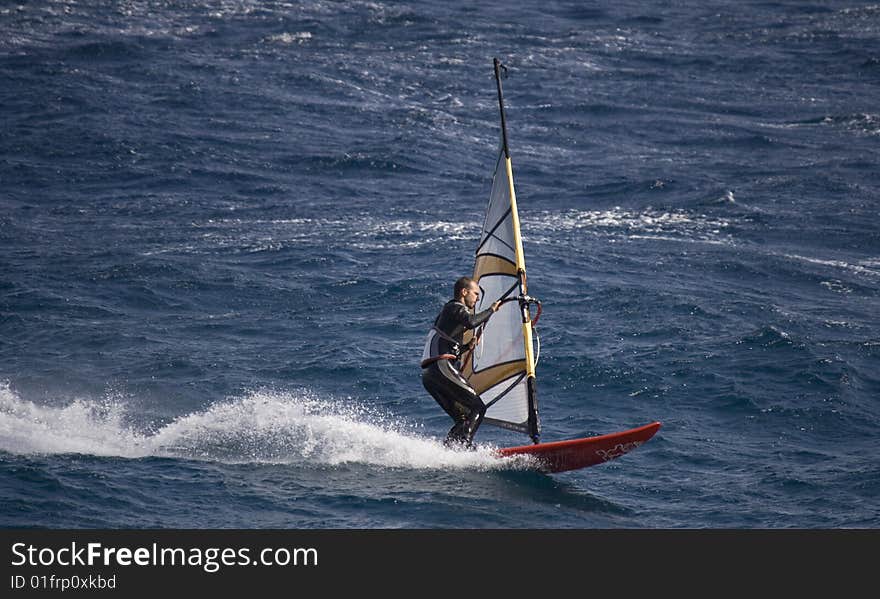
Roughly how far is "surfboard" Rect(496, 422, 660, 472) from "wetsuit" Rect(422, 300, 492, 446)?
0.55m

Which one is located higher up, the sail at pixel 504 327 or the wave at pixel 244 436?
the sail at pixel 504 327

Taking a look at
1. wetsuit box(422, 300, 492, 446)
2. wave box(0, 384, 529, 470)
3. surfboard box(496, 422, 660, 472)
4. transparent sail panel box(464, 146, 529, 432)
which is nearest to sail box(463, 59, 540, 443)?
transparent sail panel box(464, 146, 529, 432)

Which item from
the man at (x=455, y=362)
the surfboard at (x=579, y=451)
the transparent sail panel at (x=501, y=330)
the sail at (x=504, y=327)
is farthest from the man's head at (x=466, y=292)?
the surfboard at (x=579, y=451)

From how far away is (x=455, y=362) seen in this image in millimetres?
13883

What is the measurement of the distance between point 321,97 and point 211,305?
52.7ft

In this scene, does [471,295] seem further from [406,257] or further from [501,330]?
[406,257]

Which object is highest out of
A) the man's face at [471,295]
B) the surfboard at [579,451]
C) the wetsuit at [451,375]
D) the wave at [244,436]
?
the man's face at [471,295]

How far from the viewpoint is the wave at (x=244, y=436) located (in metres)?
14.1

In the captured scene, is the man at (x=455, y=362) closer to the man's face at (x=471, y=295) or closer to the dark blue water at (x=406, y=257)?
the man's face at (x=471, y=295)

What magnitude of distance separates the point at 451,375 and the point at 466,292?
1.05 m

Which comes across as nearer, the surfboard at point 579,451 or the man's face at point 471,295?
the surfboard at point 579,451

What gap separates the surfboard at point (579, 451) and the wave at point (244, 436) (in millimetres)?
192

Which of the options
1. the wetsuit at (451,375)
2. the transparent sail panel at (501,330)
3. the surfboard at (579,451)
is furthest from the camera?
the transparent sail panel at (501,330)
